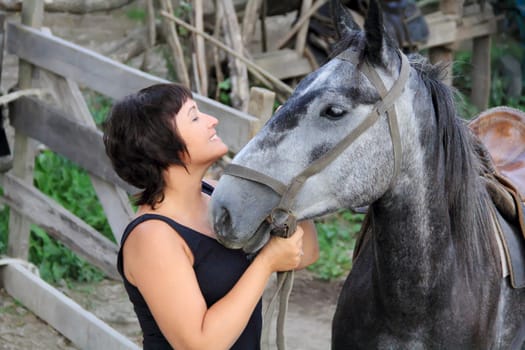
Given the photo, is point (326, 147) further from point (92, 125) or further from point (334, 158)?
point (92, 125)

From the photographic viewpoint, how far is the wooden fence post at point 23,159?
462 cm

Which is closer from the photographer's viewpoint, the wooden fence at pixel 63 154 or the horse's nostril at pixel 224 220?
the horse's nostril at pixel 224 220

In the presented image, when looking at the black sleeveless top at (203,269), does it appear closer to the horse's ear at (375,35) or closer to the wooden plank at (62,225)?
the horse's ear at (375,35)

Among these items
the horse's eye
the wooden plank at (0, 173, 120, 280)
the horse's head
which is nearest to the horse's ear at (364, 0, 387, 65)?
the horse's head

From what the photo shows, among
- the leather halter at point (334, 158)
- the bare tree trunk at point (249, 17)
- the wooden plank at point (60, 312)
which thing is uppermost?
the leather halter at point (334, 158)

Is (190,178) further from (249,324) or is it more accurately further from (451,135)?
(451,135)

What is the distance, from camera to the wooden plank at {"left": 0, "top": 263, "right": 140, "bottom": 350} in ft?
12.8

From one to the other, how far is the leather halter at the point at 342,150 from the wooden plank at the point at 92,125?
1836mm

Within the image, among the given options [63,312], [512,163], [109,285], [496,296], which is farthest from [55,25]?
[496,296]

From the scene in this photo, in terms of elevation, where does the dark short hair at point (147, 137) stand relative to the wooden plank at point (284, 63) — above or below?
above

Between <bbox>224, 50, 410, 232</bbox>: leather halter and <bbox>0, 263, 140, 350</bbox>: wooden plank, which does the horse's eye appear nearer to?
<bbox>224, 50, 410, 232</bbox>: leather halter

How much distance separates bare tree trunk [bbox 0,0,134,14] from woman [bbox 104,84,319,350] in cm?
283

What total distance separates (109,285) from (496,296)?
3037 mm

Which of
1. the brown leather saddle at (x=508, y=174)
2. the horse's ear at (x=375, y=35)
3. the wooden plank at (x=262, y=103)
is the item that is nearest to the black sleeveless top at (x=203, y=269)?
the horse's ear at (x=375, y=35)
